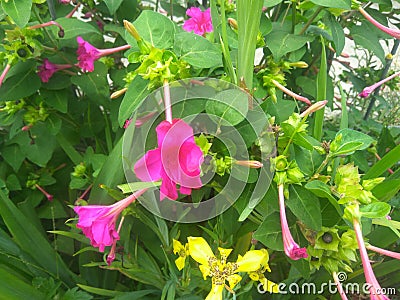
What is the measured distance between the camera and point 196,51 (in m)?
0.47

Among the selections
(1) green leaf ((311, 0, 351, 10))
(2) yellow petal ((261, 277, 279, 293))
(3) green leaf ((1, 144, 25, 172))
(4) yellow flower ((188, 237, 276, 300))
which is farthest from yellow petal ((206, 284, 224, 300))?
(3) green leaf ((1, 144, 25, 172))

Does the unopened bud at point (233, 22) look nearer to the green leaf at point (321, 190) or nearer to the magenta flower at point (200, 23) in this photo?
the magenta flower at point (200, 23)

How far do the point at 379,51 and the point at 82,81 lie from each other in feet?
1.44

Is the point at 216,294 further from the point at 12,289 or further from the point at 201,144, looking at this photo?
the point at 12,289

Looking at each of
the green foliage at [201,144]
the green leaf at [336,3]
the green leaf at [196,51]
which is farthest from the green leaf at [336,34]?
the green leaf at [196,51]

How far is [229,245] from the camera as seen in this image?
2.03 ft

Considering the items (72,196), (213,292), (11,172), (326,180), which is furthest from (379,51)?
(11,172)

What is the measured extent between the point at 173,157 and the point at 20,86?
411 millimetres

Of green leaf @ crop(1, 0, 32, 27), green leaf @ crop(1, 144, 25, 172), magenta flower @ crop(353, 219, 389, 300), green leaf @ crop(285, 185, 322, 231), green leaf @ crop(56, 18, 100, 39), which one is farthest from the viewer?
green leaf @ crop(1, 144, 25, 172)

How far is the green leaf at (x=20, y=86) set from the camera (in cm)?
69

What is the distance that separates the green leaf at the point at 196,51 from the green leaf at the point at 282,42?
0.12 metres

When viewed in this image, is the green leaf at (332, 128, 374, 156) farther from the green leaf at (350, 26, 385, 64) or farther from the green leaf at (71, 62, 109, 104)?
the green leaf at (71, 62, 109, 104)

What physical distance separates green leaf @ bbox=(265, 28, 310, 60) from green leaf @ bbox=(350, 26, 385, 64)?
0.13 metres

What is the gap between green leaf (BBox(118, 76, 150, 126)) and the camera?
18.7 inches
